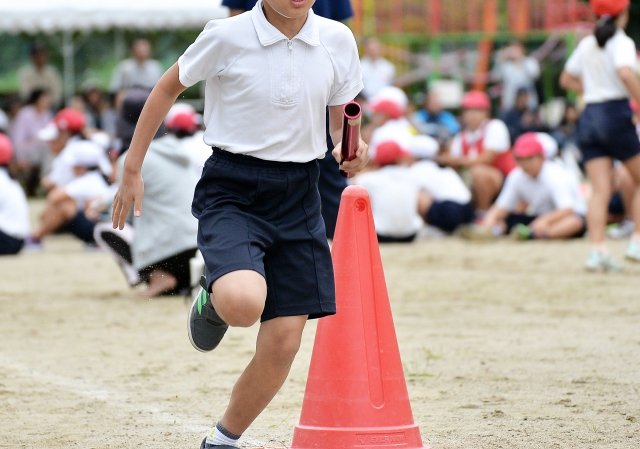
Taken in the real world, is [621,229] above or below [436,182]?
below

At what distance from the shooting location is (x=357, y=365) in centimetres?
412

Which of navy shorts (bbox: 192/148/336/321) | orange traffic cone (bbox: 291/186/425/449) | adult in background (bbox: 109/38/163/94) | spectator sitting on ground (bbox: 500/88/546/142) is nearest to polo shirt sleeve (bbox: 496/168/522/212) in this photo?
spectator sitting on ground (bbox: 500/88/546/142)

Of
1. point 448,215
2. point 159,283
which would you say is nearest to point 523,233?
point 448,215

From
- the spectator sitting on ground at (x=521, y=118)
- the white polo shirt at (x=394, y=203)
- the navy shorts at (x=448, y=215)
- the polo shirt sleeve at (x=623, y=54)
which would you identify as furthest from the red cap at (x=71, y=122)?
the spectator sitting on ground at (x=521, y=118)

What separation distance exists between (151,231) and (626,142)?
3.35 m

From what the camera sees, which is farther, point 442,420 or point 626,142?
point 626,142

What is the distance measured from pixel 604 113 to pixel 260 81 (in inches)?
218

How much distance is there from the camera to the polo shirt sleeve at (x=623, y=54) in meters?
8.73

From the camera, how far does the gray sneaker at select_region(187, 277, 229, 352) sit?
4.09 m

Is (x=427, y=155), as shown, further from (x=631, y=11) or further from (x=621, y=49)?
(x=631, y=11)

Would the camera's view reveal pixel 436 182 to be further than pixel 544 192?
Yes

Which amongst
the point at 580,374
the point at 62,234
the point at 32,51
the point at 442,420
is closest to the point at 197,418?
the point at 442,420

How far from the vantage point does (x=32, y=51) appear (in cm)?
2100

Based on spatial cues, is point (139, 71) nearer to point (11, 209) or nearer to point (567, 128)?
point (567, 128)
